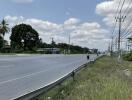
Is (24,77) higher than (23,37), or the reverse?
(23,37)

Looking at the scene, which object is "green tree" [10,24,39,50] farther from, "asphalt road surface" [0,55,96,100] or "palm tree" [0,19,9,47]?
"asphalt road surface" [0,55,96,100]

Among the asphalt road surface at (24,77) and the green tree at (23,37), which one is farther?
the green tree at (23,37)

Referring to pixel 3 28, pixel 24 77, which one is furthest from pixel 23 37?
pixel 24 77

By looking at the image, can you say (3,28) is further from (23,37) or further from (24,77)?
(24,77)

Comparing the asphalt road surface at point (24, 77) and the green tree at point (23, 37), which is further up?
the green tree at point (23, 37)

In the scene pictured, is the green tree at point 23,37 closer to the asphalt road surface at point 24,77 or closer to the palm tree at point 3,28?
the palm tree at point 3,28

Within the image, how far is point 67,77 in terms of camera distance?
64.6 ft

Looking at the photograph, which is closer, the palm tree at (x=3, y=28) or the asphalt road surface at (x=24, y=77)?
the asphalt road surface at (x=24, y=77)

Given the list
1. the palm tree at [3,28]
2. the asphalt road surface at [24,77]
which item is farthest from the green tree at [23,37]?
the asphalt road surface at [24,77]

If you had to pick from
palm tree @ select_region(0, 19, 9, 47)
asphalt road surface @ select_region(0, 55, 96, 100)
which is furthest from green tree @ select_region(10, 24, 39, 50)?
asphalt road surface @ select_region(0, 55, 96, 100)

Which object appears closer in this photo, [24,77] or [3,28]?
[24,77]

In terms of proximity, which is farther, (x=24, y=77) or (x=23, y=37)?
(x=23, y=37)

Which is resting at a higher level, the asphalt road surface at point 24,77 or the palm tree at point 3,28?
the palm tree at point 3,28

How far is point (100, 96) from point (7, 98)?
3.57m
